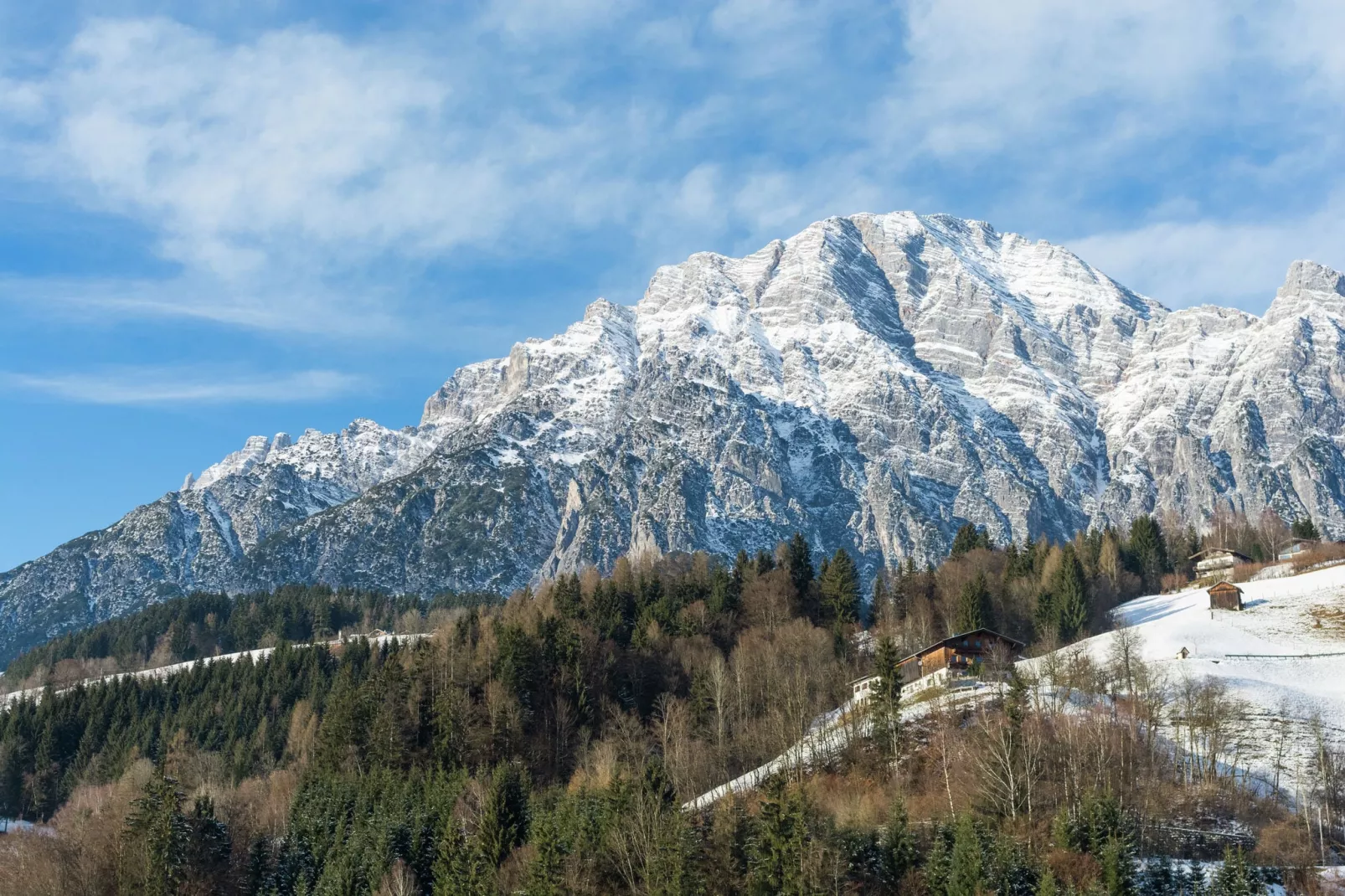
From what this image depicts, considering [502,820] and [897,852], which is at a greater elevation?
[502,820]

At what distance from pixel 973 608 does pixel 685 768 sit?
44.5 m

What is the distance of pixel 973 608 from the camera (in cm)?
13350

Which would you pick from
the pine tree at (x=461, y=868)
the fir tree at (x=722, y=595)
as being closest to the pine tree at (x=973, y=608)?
the fir tree at (x=722, y=595)

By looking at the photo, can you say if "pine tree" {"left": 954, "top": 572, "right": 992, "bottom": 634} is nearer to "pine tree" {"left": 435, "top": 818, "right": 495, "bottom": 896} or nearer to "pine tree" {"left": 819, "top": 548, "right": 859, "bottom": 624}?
"pine tree" {"left": 819, "top": 548, "right": 859, "bottom": 624}

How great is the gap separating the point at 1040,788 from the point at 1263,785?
17650mm

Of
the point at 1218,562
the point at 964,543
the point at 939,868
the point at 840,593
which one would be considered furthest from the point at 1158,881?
the point at 964,543

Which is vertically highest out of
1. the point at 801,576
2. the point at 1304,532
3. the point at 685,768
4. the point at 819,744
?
the point at 1304,532

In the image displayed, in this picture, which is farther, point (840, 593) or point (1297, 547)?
point (1297, 547)

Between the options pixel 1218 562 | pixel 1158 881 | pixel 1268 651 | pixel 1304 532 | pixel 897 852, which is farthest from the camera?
pixel 1304 532

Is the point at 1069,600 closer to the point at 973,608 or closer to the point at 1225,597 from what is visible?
the point at 973,608

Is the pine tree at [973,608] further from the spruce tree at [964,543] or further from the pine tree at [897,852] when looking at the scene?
the pine tree at [897,852]

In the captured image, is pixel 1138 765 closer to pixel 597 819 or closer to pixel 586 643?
pixel 597 819

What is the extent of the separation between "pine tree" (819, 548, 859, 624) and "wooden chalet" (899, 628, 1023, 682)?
19735 millimetres

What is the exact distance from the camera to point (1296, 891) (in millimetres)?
73812
